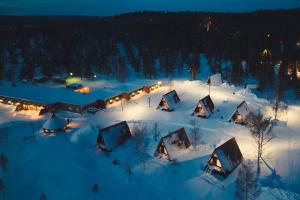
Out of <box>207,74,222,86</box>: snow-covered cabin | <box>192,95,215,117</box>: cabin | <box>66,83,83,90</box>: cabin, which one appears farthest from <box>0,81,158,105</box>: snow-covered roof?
<box>192,95,215,117</box>: cabin

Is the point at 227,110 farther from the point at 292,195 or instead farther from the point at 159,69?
the point at 159,69

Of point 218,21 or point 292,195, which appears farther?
point 218,21

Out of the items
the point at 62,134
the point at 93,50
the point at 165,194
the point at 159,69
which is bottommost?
the point at 165,194

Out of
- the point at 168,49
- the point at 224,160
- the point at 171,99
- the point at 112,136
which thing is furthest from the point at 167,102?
the point at 168,49

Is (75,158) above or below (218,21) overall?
below

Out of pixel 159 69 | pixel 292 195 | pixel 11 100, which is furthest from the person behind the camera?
pixel 159 69

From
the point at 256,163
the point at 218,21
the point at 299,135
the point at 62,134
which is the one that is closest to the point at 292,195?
the point at 256,163

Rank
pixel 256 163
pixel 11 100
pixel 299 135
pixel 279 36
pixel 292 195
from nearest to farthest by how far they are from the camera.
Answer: pixel 292 195
pixel 256 163
pixel 299 135
pixel 11 100
pixel 279 36
